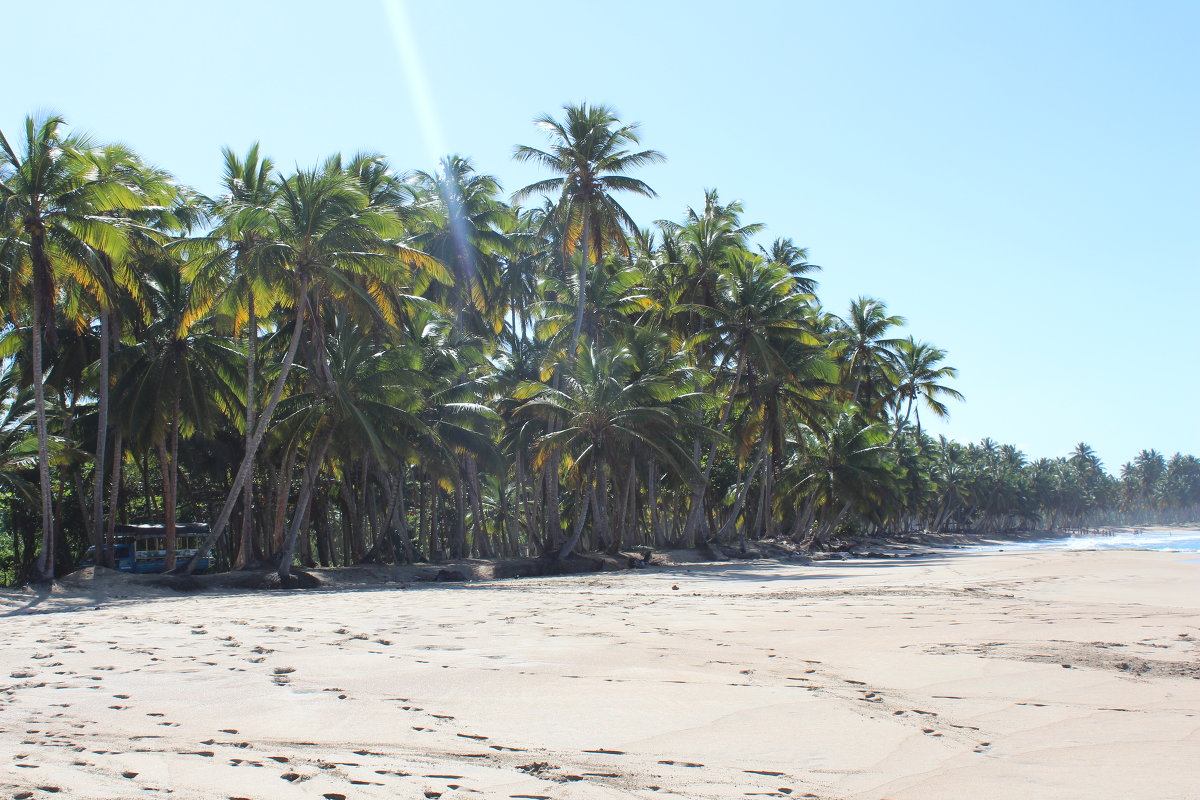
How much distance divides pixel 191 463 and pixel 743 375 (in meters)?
19.1

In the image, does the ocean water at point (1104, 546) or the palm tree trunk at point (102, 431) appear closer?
the palm tree trunk at point (102, 431)

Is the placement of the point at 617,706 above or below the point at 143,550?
below

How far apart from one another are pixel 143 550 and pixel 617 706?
22.0 meters

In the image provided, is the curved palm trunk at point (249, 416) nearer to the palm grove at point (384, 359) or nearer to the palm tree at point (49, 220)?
the palm grove at point (384, 359)

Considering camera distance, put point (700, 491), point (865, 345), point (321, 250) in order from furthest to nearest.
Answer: point (865, 345) < point (700, 491) < point (321, 250)

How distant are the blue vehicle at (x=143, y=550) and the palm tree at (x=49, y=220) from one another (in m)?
4.42

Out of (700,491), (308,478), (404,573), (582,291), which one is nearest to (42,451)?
(308,478)

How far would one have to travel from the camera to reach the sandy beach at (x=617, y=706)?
385 cm

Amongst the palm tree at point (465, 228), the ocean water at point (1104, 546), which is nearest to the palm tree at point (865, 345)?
the ocean water at point (1104, 546)

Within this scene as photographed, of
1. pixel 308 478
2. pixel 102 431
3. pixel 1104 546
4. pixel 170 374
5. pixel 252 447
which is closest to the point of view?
pixel 102 431

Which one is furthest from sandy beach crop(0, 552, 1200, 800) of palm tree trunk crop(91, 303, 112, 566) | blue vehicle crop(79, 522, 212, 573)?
blue vehicle crop(79, 522, 212, 573)

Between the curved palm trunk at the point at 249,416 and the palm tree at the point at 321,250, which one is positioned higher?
the palm tree at the point at 321,250

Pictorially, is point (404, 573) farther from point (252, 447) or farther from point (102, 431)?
point (102, 431)

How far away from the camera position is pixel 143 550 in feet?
77.4
